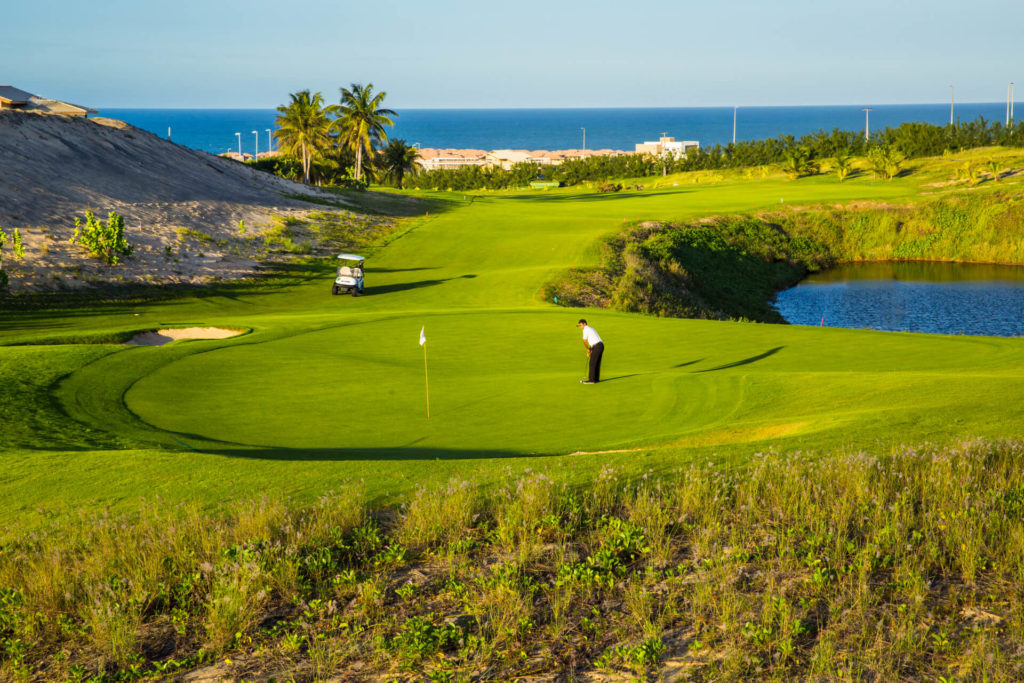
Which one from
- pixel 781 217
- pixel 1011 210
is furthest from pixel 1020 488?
pixel 1011 210

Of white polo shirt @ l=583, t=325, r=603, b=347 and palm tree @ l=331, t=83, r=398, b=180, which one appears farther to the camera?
palm tree @ l=331, t=83, r=398, b=180

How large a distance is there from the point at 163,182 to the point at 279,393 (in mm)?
44220

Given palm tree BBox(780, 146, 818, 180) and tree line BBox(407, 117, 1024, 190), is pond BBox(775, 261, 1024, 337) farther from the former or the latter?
palm tree BBox(780, 146, 818, 180)

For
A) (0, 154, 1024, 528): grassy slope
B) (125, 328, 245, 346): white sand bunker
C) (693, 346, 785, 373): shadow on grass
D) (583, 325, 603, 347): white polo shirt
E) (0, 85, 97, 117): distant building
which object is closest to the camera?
(0, 154, 1024, 528): grassy slope

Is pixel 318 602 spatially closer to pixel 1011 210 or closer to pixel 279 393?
pixel 279 393

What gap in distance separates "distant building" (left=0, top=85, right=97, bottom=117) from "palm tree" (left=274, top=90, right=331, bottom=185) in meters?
25.7

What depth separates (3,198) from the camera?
142 ft

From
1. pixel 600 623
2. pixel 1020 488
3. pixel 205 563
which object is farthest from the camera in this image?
pixel 1020 488

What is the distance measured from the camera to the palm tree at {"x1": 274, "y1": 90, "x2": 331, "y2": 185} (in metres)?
84.4

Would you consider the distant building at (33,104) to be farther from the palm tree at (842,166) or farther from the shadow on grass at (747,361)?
the palm tree at (842,166)

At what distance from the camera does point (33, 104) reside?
5653cm

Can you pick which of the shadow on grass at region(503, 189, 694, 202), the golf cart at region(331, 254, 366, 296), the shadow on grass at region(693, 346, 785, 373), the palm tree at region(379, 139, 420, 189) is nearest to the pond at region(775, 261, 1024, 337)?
the shadow on grass at region(693, 346, 785, 373)

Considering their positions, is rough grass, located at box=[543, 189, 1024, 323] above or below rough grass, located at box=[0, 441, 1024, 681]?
above

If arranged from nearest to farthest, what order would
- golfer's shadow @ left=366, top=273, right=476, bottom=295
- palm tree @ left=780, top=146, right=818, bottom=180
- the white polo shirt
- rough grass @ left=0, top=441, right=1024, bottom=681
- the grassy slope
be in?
1. rough grass @ left=0, top=441, right=1024, bottom=681
2. the grassy slope
3. the white polo shirt
4. golfer's shadow @ left=366, top=273, right=476, bottom=295
5. palm tree @ left=780, top=146, right=818, bottom=180
